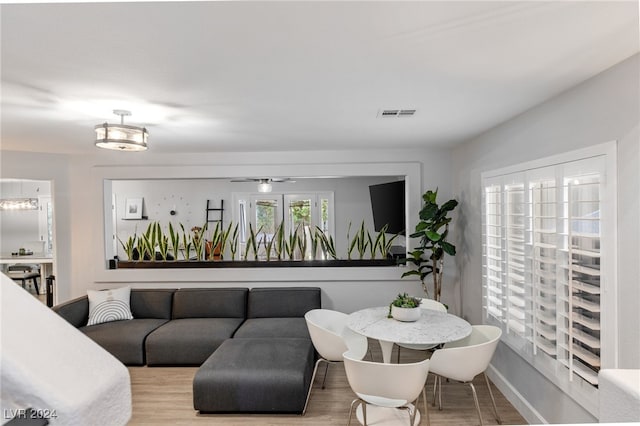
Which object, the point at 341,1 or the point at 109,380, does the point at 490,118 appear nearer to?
the point at 341,1

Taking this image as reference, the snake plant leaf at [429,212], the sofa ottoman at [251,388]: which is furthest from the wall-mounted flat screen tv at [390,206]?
the sofa ottoman at [251,388]

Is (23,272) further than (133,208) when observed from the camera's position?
No

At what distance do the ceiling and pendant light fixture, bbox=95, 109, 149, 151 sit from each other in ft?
0.41

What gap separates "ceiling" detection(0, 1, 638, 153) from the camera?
1337 mm

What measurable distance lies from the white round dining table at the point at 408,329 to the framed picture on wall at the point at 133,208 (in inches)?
261

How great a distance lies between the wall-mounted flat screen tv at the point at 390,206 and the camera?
5062 mm

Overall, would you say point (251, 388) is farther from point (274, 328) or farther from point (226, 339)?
point (274, 328)

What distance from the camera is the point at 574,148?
223 centimetres

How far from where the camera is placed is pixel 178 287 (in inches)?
189

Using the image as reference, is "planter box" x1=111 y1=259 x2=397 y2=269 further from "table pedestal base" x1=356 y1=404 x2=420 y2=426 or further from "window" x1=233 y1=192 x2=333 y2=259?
"window" x1=233 y1=192 x2=333 y2=259

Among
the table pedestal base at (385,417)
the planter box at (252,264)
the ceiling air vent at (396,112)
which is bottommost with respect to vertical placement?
the table pedestal base at (385,417)

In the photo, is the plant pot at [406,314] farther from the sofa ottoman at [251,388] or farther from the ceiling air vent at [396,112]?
the ceiling air vent at [396,112]

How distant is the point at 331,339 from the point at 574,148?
85.7 inches

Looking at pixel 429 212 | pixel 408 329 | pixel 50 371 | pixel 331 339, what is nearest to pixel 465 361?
pixel 408 329
